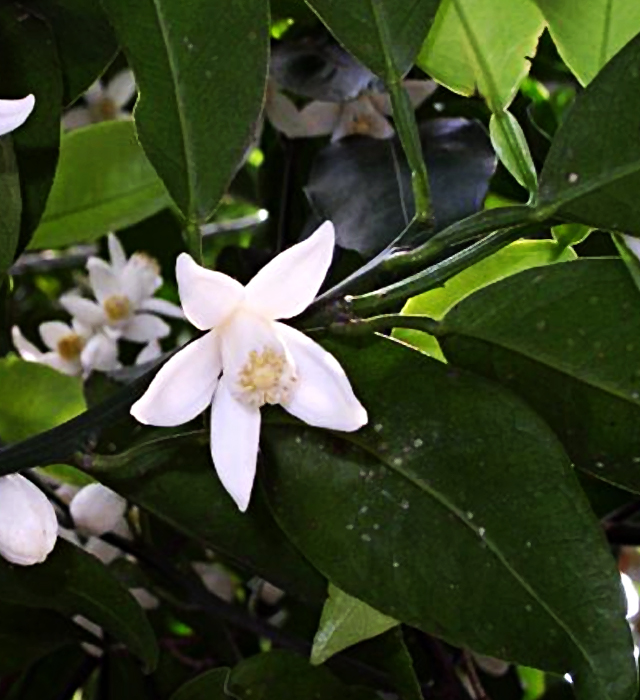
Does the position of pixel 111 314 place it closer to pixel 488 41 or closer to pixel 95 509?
pixel 95 509

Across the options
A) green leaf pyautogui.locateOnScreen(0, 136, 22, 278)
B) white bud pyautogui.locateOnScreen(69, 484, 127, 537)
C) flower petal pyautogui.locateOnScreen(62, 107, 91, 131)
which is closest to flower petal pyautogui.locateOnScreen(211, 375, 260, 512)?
green leaf pyautogui.locateOnScreen(0, 136, 22, 278)

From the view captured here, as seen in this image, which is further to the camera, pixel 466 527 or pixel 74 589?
pixel 74 589

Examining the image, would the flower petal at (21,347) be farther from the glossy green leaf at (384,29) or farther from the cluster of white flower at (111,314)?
the glossy green leaf at (384,29)

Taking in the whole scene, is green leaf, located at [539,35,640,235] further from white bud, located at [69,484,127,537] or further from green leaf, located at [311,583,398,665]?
white bud, located at [69,484,127,537]

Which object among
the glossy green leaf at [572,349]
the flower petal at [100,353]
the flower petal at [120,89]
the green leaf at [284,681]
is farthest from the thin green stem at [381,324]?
the flower petal at [120,89]

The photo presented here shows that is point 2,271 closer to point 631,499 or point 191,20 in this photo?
point 191,20

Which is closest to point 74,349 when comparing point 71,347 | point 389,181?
point 71,347

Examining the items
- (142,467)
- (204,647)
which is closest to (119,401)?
(142,467)
